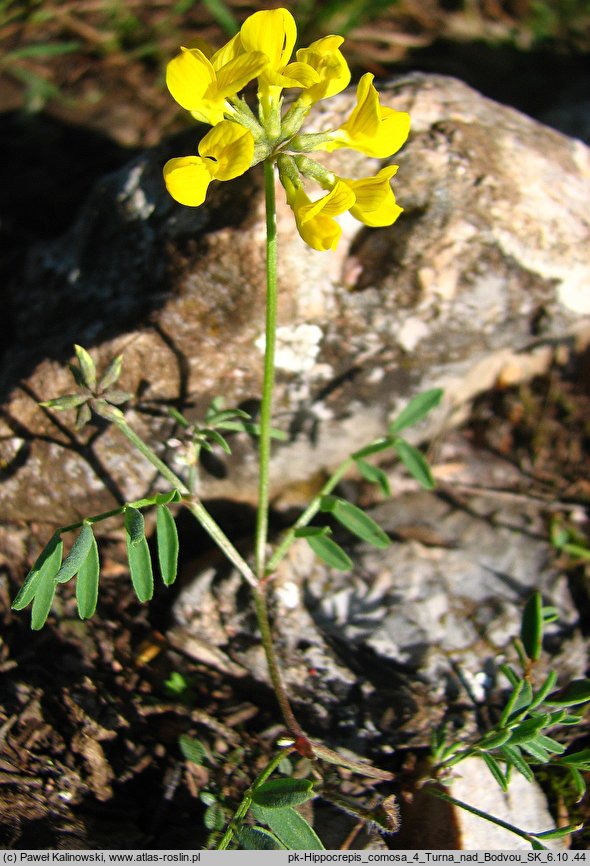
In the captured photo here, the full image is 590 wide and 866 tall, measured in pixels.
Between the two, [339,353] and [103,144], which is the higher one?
[103,144]

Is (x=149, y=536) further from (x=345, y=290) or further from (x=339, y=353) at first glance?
(x=345, y=290)

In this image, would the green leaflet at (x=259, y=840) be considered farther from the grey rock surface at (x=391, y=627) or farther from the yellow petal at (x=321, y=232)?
the yellow petal at (x=321, y=232)

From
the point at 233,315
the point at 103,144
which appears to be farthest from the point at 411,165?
the point at 103,144

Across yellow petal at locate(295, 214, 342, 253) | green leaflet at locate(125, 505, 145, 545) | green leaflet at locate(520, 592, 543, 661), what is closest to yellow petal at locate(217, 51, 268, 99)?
yellow petal at locate(295, 214, 342, 253)

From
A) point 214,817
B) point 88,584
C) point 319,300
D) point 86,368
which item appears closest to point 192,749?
point 214,817

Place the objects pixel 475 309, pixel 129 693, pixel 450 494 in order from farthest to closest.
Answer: pixel 450 494 < pixel 475 309 < pixel 129 693
